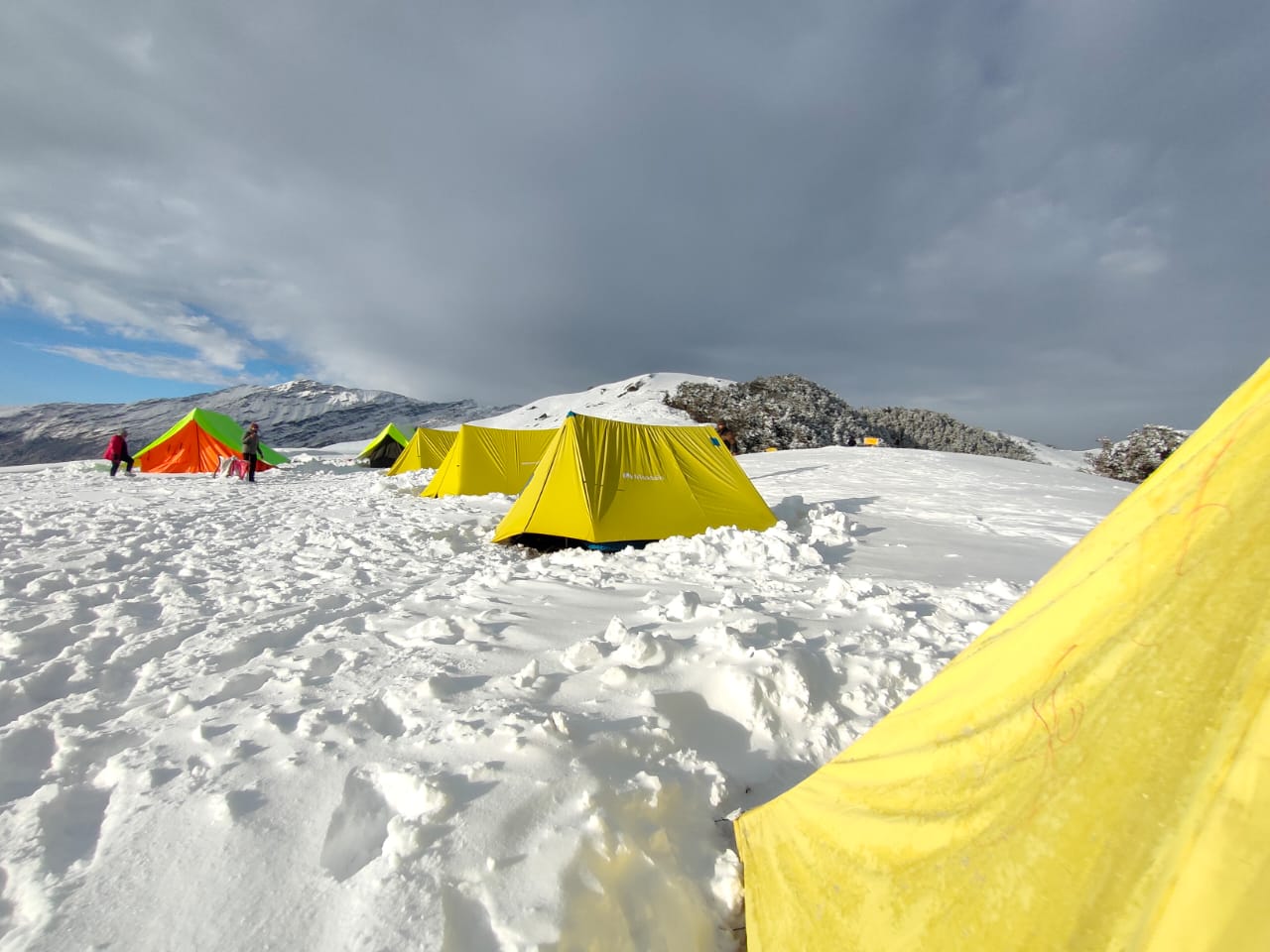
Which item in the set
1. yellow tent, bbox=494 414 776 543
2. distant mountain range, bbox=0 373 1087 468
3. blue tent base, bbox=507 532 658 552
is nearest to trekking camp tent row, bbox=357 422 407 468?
distant mountain range, bbox=0 373 1087 468

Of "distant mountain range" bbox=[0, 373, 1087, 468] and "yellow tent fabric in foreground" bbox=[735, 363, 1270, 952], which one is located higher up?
"distant mountain range" bbox=[0, 373, 1087, 468]

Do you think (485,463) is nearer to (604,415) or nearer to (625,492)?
(625,492)

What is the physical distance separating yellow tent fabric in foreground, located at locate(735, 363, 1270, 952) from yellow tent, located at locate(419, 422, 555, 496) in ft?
37.4

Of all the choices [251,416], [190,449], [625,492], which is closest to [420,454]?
[190,449]

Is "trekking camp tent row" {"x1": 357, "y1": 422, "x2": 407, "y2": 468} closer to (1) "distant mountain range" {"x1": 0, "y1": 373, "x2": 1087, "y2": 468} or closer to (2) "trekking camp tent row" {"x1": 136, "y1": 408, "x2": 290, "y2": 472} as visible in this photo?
(2) "trekking camp tent row" {"x1": 136, "y1": 408, "x2": 290, "y2": 472}

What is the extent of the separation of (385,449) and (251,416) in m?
106

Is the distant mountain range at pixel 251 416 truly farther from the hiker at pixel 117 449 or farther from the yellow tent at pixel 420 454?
the hiker at pixel 117 449

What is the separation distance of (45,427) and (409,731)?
395 ft

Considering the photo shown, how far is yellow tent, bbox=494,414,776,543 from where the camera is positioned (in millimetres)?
6520

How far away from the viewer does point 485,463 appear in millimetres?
12547

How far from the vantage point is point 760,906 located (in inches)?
62.1

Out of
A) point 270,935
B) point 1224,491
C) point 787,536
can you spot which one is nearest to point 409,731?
point 270,935

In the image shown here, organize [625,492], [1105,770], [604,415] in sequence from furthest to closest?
1. [604,415]
2. [625,492]
3. [1105,770]

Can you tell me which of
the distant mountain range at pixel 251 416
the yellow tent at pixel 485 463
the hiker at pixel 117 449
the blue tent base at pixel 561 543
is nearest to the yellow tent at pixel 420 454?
the yellow tent at pixel 485 463
